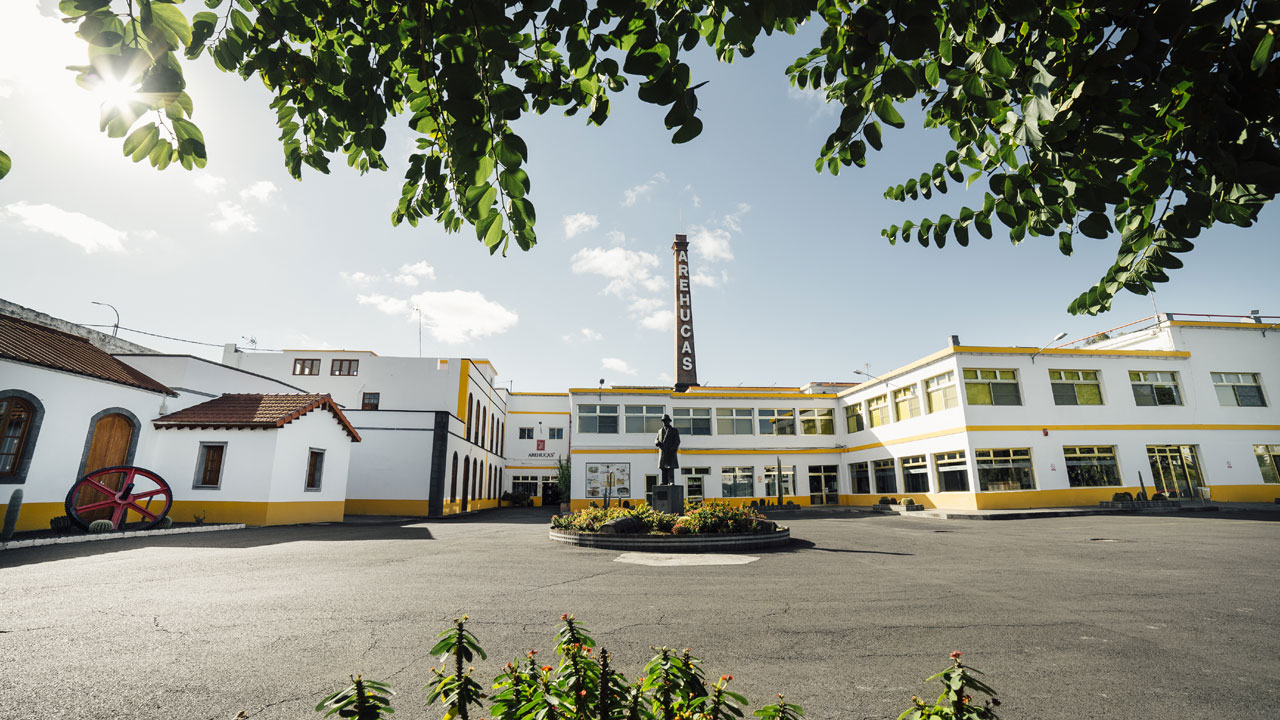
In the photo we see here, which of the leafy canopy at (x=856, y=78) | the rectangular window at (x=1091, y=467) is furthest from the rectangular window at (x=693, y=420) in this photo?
the leafy canopy at (x=856, y=78)

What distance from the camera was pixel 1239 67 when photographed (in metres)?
1.88

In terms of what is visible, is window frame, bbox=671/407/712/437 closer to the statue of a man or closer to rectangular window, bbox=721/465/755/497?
rectangular window, bbox=721/465/755/497

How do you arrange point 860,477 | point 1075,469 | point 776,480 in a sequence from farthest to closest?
point 776,480
point 860,477
point 1075,469

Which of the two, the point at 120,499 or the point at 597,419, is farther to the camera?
the point at 597,419

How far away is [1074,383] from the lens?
2323 cm

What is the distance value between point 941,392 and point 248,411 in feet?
88.7

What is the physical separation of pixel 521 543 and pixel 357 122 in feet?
38.7

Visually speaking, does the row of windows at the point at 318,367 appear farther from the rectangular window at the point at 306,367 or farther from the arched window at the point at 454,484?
the arched window at the point at 454,484

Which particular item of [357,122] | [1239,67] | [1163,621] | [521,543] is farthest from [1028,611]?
[521,543]

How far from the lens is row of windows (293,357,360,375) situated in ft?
102

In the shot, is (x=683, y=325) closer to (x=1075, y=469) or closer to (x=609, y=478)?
(x=609, y=478)

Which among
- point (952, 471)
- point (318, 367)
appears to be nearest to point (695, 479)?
point (952, 471)

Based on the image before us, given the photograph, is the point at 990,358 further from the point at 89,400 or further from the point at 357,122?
the point at 89,400

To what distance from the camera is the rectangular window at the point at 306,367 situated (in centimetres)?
3138
